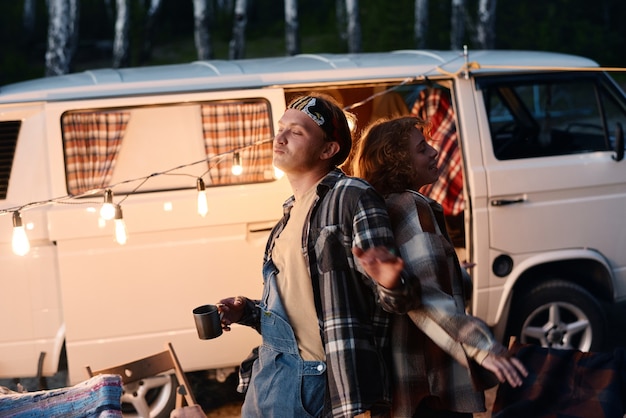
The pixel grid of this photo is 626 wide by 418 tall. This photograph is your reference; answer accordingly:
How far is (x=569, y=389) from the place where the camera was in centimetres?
336

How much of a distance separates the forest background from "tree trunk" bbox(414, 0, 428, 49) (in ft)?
0.44

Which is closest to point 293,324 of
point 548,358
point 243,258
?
point 548,358

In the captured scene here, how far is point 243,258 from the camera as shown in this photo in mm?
4832

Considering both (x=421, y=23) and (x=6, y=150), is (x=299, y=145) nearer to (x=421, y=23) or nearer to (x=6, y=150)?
(x=6, y=150)

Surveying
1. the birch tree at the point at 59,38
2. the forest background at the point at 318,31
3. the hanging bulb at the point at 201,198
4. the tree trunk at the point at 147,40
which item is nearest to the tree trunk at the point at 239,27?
the forest background at the point at 318,31

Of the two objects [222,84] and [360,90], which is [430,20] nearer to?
[360,90]

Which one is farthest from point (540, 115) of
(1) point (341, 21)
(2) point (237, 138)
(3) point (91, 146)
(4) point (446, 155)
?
(1) point (341, 21)

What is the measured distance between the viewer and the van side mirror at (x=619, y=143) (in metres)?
5.13

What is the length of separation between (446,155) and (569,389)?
2.63m

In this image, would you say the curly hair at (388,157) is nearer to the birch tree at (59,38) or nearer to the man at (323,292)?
the man at (323,292)

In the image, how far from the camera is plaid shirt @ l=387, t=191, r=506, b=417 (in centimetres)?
251

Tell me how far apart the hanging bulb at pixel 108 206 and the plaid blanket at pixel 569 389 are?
218 centimetres

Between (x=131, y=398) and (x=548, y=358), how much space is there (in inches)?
103

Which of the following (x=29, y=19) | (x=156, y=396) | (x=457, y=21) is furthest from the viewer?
(x=29, y=19)
